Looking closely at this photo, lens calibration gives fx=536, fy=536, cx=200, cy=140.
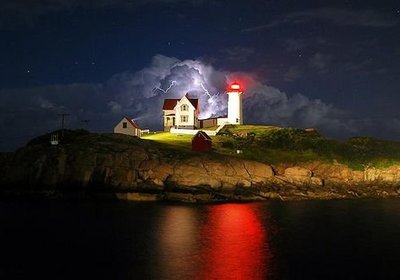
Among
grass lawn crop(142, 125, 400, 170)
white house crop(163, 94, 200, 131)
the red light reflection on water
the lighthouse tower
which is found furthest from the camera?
the lighthouse tower

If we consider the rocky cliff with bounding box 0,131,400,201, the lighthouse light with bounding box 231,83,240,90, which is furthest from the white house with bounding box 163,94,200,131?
the rocky cliff with bounding box 0,131,400,201

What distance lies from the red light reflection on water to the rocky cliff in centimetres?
1013

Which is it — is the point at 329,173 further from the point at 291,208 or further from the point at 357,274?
the point at 357,274

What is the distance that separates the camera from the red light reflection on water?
147 feet

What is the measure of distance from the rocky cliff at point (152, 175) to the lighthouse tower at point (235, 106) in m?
34.5

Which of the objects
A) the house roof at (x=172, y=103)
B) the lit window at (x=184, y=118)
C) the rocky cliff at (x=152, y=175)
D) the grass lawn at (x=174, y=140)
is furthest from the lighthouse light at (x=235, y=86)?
the rocky cliff at (x=152, y=175)

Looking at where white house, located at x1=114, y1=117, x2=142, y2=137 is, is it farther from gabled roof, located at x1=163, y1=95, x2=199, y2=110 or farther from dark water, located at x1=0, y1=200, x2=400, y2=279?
dark water, located at x1=0, y1=200, x2=400, y2=279

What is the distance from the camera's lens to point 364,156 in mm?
100250

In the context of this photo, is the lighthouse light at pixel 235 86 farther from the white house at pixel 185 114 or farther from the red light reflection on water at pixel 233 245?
the red light reflection on water at pixel 233 245

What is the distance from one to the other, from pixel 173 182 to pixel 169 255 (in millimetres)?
34209

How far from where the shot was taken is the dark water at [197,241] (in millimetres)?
44500

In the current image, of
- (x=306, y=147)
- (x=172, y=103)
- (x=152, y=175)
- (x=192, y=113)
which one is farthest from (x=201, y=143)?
(x=172, y=103)

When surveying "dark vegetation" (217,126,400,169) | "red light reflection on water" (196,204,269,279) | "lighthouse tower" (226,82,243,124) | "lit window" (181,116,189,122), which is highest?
"lighthouse tower" (226,82,243,124)

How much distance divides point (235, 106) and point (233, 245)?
72417mm
